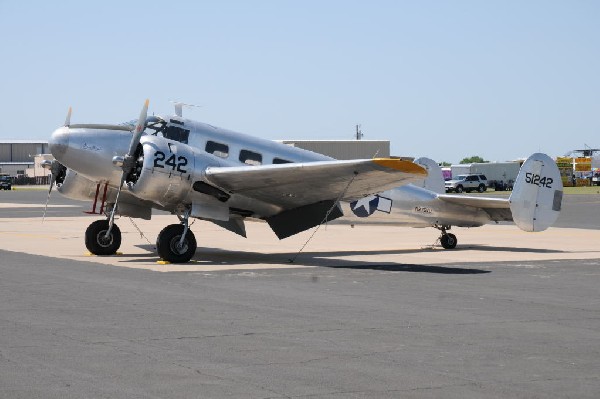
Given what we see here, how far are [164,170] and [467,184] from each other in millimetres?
90174

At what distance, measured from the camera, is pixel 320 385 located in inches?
332

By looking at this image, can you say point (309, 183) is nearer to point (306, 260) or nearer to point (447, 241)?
point (306, 260)

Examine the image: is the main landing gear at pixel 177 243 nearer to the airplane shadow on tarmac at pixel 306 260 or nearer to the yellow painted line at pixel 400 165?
the airplane shadow on tarmac at pixel 306 260

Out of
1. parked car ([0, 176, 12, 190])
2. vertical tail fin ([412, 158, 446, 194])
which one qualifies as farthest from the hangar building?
vertical tail fin ([412, 158, 446, 194])

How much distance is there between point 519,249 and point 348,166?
8.74 meters

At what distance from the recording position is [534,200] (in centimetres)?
2606

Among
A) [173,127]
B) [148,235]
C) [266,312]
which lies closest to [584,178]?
[148,235]

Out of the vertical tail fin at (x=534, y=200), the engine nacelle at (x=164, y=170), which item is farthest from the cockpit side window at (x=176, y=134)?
the vertical tail fin at (x=534, y=200)

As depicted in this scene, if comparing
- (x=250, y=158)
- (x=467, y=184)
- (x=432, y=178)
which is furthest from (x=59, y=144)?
(x=467, y=184)

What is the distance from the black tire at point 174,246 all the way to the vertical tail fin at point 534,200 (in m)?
8.88

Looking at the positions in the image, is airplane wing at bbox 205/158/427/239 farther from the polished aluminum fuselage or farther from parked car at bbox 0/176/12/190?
parked car at bbox 0/176/12/190

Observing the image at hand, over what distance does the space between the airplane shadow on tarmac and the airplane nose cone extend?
305cm

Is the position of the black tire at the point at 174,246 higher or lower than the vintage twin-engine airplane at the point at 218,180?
lower

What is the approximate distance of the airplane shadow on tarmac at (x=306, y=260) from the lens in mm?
21047
